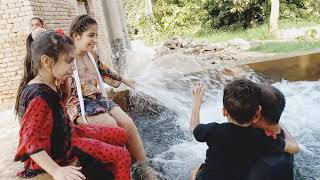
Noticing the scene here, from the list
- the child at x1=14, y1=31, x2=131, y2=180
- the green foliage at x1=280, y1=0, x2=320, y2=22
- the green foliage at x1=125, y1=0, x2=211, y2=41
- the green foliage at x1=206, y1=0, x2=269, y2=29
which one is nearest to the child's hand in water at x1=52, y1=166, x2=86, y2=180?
the child at x1=14, y1=31, x2=131, y2=180

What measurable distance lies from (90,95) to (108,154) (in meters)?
0.84

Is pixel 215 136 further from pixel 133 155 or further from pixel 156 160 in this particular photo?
pixel 156 160

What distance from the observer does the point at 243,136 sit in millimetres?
2143

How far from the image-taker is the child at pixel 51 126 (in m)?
2.09

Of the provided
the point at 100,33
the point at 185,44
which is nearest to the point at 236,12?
the point at 185,44

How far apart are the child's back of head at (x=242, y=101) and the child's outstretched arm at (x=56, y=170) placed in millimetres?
925

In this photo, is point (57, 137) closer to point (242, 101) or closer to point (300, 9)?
point (242, 101)

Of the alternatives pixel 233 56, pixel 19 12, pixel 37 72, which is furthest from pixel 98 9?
pixel 37 72

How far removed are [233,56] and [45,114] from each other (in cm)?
988

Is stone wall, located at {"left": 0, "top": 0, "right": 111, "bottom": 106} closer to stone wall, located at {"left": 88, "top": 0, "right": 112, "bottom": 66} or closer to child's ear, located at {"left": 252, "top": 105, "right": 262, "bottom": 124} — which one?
stone wall, located at {"left": 88, "top": 0, "right": 112, "bottom": 66}

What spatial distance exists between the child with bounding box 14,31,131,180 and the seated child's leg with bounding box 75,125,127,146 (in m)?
0.13

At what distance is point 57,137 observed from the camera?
2316 mm

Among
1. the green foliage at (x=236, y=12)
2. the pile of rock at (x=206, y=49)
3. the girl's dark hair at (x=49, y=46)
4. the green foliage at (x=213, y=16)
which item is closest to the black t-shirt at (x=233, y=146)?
the girl's dark hair at (x=49, y=46)

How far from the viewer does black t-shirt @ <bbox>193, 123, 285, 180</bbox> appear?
2145 millimetres
